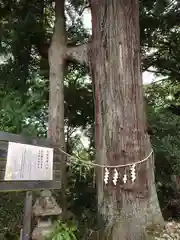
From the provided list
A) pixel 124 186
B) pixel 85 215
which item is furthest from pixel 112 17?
pixel 85 215

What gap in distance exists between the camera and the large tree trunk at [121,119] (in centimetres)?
279

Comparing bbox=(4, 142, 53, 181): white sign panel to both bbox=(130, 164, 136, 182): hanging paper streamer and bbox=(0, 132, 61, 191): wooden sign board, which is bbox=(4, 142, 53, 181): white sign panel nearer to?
bbox=(0, 132, 61, 191): wooden sign board

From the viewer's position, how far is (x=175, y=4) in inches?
171

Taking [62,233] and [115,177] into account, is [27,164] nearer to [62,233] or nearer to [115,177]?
[62,233]

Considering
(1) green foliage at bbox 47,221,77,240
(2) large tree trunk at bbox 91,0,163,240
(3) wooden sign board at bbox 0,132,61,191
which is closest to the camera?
(3) wooden sign board at bbox 0,132,61,191

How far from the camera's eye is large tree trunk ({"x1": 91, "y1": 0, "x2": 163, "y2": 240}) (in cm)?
279

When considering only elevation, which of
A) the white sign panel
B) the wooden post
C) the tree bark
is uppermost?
the tree bark

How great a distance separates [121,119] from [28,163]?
1.11 m

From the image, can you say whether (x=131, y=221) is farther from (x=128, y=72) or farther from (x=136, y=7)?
(x=136, y=7)

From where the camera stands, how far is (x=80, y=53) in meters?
3.64

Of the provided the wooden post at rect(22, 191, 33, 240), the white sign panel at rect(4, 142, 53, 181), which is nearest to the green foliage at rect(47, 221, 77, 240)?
the wooden post at rect(22, 191, 33, 240)

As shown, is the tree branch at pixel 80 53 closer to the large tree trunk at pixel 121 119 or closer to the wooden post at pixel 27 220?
the large tree trunk at pixel 121 119

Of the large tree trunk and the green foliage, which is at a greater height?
the large tree trunk

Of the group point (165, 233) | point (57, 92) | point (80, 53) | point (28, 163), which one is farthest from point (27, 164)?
point (80, 53)
